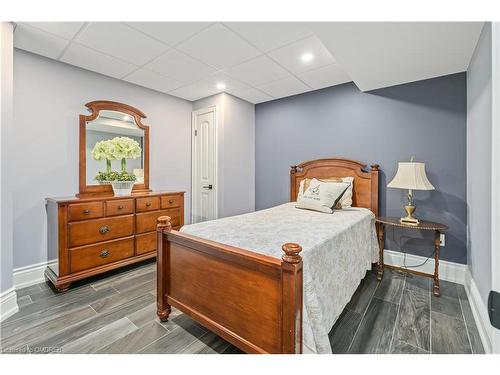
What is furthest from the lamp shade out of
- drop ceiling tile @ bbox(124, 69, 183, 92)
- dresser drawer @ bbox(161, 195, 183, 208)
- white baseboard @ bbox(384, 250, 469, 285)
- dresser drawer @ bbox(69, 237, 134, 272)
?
dresser drawer @ bbox(69, 237, 134, 272)

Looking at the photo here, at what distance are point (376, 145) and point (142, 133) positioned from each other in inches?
126

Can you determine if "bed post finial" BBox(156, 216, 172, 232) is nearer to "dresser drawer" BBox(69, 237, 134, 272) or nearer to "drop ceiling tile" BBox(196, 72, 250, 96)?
"dresser drawer" BBox(69, 237, 134, 272)

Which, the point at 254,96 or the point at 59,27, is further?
the point at 254,96

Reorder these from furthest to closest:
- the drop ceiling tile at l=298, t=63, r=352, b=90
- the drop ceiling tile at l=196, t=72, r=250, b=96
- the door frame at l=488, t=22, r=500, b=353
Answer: the drop ceiling tile at l=196, t=72, r=250, b=96 < the drop ceiling tile at l=298, t=63, r=352, b=90 < the door frame at l=488, t=22, r=500, b=353

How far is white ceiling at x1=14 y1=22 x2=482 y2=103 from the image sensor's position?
195cm

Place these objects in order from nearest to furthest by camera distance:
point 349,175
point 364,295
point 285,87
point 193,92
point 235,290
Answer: point 235,290, point 364,295, point 349,175, point 285,87, point 193,92

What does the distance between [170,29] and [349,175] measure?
261 centimetres

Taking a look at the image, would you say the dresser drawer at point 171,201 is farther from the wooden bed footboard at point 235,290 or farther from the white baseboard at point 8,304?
the white baseboard at point 8,304

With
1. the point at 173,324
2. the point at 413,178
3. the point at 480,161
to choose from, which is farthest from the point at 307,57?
the point at 173,324

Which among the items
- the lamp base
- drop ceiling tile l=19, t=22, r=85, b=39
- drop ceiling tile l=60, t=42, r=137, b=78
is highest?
drop ceiling tile l=60, t=42, r=137, b=78

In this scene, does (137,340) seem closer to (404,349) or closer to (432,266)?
(404,349)

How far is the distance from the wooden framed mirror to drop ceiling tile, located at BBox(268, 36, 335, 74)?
209 centimetres

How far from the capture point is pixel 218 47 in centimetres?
240

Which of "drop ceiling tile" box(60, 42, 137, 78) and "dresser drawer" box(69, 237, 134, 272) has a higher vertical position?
"drop ceiling tile" box(60, 42, 137, 78)
